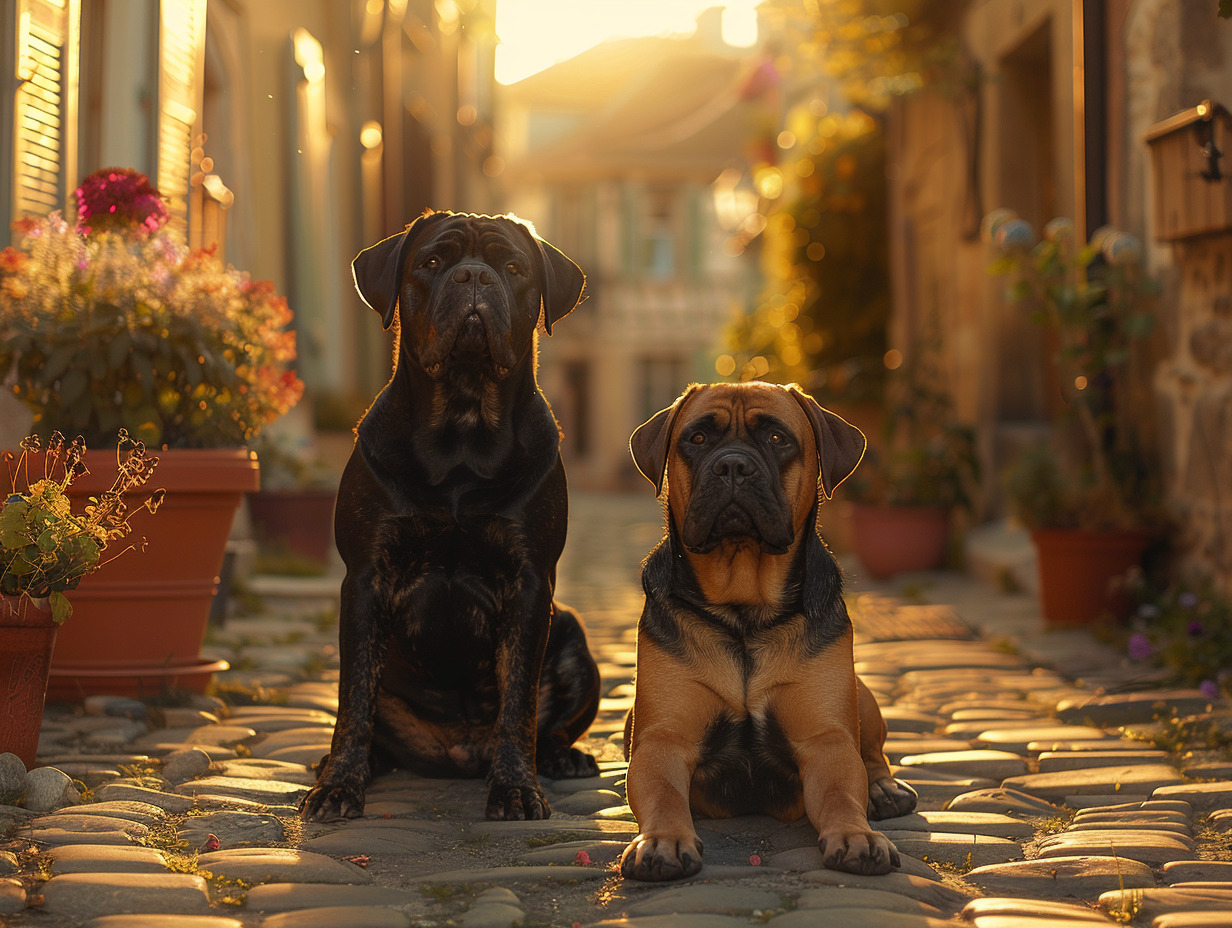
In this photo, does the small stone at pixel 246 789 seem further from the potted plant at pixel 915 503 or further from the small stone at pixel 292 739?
the potted plant at pixel 915 503

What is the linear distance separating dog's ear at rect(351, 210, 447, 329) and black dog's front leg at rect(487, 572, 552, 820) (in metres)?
0.87

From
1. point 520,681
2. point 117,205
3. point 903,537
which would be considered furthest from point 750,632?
point 903,537

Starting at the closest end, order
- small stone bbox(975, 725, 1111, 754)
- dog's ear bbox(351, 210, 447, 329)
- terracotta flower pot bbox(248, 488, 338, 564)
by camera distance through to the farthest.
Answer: dog's ear bbox(351, 210, 447, 329) < small stone bbox(975, 725, 1111, 754) < terracotta flower pot bbox(248, 488, 338, 564)

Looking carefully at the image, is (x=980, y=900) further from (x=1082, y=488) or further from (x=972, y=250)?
(x=972, y=250)

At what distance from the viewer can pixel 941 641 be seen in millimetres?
6520

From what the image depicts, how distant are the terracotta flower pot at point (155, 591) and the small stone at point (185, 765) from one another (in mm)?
867

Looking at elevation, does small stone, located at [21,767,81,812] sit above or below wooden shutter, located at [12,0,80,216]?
below

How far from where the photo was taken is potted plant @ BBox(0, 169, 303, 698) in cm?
458

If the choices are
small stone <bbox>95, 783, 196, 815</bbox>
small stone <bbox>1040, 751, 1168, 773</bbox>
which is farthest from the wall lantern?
small stone <bbox>95, 783, 196, 815</bbox>

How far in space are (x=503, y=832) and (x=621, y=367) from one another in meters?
27.4

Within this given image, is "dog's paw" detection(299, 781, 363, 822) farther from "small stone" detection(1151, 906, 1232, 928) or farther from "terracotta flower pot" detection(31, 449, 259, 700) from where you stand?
"small stone" detection(1151, 906, 1232, 928)

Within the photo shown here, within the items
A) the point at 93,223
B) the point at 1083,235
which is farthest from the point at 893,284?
the point at 93,223

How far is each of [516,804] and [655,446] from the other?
1014 mm

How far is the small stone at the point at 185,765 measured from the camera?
372cm
